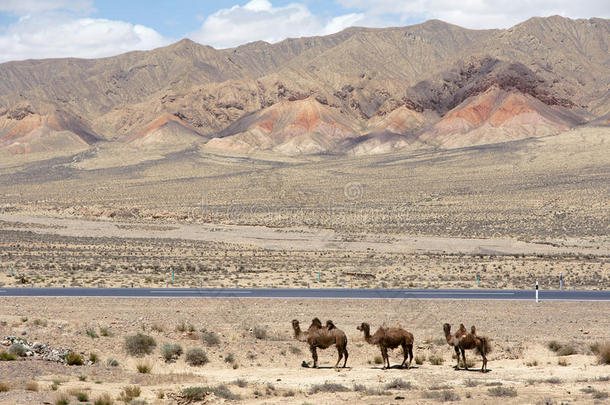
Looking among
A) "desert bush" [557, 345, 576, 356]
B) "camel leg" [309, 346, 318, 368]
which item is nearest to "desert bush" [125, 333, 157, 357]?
"camel leg" [309, 346, 318, 368]

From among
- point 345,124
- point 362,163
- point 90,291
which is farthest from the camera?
point 345,124

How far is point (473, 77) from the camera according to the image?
196m

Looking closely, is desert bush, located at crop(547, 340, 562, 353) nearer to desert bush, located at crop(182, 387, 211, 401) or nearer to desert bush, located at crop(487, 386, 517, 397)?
desert bush, located at crop(487, 386, 517, 397)

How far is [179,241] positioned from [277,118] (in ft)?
454

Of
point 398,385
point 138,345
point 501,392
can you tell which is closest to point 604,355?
point 501,392

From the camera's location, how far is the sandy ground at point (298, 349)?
45.9 feet

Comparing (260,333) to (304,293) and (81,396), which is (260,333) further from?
(304,293)

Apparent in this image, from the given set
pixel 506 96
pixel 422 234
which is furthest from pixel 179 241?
pixel 506 96

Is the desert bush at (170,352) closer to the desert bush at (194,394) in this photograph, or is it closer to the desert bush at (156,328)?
the desert bush at (156,328)

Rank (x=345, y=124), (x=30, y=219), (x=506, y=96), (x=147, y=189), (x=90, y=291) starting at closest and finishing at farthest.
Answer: (x=90, y=291), (x=30, y=219), (x=147, y=189), (x=506, y=96), (x=345, y=124)

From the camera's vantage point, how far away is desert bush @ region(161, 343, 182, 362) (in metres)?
18.2

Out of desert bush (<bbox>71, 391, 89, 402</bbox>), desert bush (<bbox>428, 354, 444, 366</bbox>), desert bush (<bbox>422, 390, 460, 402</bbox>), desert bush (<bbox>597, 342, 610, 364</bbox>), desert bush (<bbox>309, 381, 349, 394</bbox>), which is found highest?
desert bush (<bbox>71, 391, 89, 402</bbox>)

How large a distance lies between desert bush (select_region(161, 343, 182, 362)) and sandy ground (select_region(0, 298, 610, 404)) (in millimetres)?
185

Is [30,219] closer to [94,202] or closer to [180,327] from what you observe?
[94,202]
